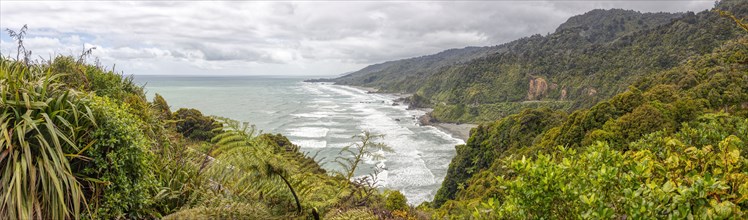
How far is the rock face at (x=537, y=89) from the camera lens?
79.0 meters

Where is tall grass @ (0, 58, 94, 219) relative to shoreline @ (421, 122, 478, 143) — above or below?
above

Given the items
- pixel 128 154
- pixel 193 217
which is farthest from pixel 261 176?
pixel 128 154

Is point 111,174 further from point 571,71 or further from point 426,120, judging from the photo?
point 571,71

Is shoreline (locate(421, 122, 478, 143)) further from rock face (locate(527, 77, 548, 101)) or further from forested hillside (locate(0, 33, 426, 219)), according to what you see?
forested hillside (locate(0, 33, 426, 219))

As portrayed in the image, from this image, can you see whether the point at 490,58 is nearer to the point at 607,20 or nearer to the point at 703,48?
the point at 703,48

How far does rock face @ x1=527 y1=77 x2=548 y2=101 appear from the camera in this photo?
79.0m

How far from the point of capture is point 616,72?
65312 mm

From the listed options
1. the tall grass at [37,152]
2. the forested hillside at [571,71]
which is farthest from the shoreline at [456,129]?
the tall grass at [37,152]

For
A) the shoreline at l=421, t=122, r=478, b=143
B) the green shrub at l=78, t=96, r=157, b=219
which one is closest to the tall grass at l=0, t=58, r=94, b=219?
the green shrub at l=78, t=96, r=157, b=219

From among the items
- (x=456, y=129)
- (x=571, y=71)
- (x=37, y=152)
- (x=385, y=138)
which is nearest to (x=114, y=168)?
(x=37, y=152)

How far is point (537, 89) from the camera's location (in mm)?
79938

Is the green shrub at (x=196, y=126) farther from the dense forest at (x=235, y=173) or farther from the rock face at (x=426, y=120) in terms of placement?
the rock face at (x=426, y=120)

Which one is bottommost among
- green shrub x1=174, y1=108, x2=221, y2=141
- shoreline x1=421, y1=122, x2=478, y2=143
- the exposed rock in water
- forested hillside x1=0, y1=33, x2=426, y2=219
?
shoreline x1=421, y1=122, x2=478, y2=143

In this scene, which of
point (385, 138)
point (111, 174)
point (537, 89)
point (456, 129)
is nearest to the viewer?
point (111, 174)
